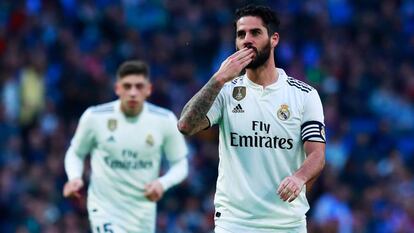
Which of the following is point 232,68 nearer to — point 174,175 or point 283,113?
point 283,113

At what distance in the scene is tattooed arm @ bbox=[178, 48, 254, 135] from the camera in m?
8.13

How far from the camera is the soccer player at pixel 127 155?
11.3 m

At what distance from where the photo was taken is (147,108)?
11.9 metres

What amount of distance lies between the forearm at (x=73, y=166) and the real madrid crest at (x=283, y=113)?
319cm

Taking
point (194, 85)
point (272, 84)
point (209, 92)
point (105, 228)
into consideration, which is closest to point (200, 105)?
point (209, 92)

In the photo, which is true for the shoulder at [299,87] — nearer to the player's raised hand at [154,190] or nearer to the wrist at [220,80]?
the wrist at [220,80]

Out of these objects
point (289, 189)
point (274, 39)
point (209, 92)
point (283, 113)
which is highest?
point (274, 39)

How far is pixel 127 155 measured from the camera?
11.5 meters

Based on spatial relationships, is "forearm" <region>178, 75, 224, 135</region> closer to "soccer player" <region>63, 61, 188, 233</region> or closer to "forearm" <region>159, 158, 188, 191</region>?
"soccer player" <region>63, 61, 188, 233</region>

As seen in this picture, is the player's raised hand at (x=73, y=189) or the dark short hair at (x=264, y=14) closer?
the dark short hair at (x=264, y=14)

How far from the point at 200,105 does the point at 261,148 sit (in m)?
0.61

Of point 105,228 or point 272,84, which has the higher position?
point 272,84

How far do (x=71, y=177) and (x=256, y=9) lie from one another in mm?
3421

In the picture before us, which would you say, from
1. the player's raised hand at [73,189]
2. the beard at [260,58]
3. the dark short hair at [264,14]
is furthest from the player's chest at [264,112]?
the player's raised hand at [73,189]
